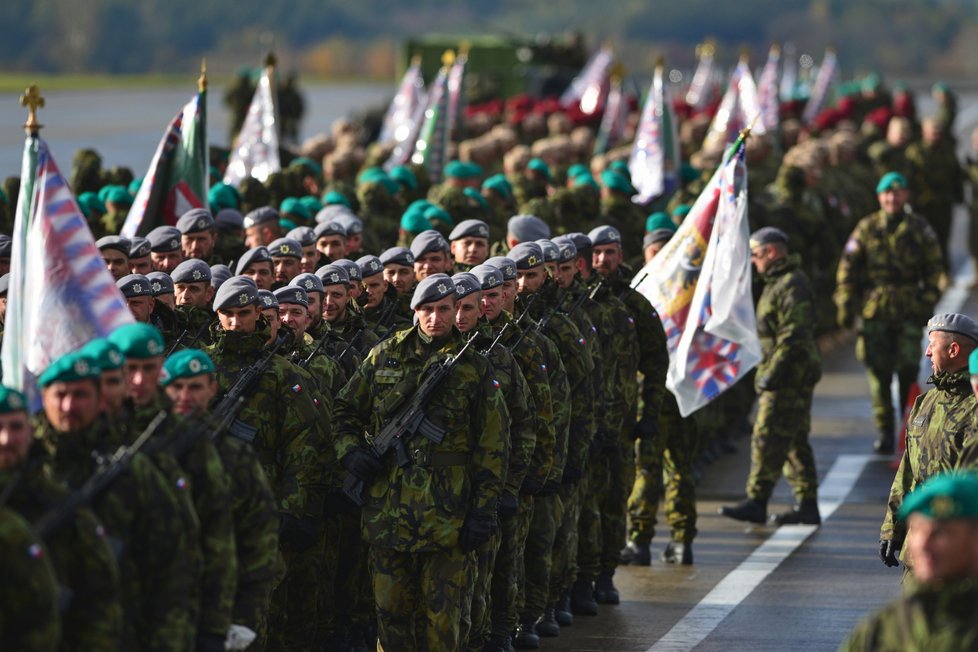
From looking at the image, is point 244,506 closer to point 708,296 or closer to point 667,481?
point 667,481

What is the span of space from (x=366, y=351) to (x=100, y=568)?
4.67 m

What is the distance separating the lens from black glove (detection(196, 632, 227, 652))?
754 centimetres

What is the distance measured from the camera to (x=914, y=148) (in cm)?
2681

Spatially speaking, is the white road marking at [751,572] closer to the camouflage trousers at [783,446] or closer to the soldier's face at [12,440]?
the camouflage trousers at [783,446]

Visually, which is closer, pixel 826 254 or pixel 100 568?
pixel 100 568

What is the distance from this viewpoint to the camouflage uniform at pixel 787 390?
564 inches

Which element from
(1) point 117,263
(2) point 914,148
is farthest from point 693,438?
(2) point 914,148

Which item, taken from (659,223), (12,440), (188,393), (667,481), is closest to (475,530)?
(188,393)

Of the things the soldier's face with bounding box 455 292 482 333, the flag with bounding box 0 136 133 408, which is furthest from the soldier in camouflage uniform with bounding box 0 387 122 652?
the soldier's face with bounding box 455 292 482 333

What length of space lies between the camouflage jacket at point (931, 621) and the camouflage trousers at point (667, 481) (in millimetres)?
6865

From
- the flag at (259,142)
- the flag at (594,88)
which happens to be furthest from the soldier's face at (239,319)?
the flag at (594,88)

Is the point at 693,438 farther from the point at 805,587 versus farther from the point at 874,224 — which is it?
the point at 874,224

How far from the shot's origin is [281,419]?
9633 mm

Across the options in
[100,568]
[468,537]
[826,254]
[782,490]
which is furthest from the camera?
[826,254]
